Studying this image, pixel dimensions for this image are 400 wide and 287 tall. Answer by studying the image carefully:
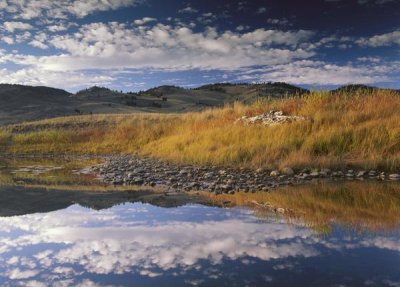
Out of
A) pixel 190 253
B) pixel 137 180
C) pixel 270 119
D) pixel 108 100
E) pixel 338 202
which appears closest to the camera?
pixel 190 253

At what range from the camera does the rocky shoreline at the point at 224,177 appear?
28.9ft

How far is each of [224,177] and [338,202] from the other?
3022mm

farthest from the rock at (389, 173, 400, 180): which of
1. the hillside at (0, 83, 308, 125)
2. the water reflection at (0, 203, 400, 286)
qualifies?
the hillside at (0, 83, 308, 125)

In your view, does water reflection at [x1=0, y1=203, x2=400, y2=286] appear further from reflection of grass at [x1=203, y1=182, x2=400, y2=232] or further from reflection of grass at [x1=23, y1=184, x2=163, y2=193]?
reflection of grass at [x1=23, y1=184, x2=163, y2=193]

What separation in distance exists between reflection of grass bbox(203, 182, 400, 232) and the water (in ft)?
0.09

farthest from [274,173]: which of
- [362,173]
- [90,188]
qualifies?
[90,188]

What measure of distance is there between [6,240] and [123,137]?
16.0 metres

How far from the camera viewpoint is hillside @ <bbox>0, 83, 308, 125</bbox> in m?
38.8

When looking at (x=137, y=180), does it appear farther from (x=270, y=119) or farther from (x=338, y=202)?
(x=270, y=119)

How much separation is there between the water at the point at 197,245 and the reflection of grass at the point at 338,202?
0.09 feet

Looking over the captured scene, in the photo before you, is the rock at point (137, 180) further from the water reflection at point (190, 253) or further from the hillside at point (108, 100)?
the hillside at point (108, 100)

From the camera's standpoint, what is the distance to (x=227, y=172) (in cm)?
1038

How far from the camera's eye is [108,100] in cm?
4866

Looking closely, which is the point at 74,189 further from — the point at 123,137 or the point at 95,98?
the point at 95,98
